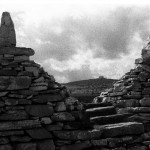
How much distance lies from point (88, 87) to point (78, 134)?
7.71 m

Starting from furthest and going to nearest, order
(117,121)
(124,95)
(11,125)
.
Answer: (124,95) < (117,121) < (11,125)

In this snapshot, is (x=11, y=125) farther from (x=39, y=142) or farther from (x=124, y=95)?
(x=124, y=95)

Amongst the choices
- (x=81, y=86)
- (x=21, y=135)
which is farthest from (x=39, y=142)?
(x=81, y=86)

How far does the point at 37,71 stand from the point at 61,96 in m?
0.98

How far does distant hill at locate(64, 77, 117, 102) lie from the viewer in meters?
16.2

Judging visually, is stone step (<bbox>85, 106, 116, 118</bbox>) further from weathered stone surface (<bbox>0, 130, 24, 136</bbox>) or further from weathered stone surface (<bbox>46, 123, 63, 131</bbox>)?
weathered stone surface (<bbox>0, 130, 24, 136</bbox>)

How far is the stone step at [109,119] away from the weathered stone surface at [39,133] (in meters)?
1.77

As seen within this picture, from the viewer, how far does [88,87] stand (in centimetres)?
1714

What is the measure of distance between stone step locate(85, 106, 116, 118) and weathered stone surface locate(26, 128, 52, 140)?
6.75 feet

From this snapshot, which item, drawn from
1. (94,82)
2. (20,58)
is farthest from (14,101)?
(94,82)

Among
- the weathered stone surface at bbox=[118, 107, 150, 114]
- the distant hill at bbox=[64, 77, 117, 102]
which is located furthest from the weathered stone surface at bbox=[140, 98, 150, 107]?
the distant hill at bbox=[64, 77, 117, 102]

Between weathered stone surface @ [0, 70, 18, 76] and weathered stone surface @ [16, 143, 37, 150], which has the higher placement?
weathered stone surface @ [0, 70, 18, 76]

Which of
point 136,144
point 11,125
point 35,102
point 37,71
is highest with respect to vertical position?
point 37,71

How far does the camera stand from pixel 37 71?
31.3 feet
